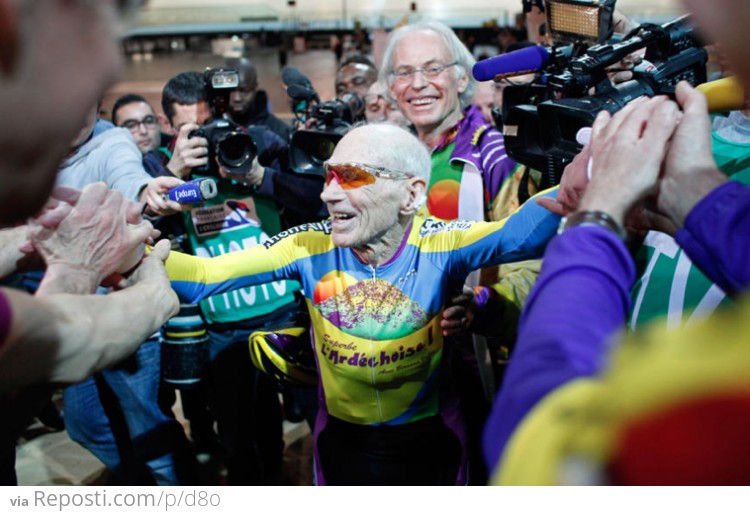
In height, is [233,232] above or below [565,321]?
below

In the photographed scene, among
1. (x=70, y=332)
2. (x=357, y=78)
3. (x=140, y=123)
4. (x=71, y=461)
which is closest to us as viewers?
(x=70, y=332)

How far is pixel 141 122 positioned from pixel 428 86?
2.33 m

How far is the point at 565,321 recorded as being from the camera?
743 mm

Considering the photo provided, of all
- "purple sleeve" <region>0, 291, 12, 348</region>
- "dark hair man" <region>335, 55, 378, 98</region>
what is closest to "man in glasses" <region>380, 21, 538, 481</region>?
"purple sleeve" <region>0, 291, 12, 348</region>

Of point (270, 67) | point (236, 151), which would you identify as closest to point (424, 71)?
point (236, 151)

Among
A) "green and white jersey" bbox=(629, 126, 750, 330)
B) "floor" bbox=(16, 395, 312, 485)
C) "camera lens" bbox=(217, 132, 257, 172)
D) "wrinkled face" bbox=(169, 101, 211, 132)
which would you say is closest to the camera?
"green and white jersey" bbox=(629, 126, 750, 330)

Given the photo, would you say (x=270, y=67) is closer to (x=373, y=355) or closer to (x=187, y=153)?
(x=187, y=153)

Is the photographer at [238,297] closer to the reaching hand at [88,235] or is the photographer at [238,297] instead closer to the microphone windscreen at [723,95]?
the reaching hand at [88,235]

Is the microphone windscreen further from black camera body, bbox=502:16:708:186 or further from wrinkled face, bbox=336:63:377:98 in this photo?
wrinkled face, bbox=336:63:377:98

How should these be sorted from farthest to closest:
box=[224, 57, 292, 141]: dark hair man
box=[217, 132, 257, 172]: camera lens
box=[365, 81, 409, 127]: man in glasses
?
1. box=[224, 57, 292, 141]: dark hair man
2. box=[365, 81, 409, 127]: man in glasses
3. box=[217, 132, 257, 172]: camera lens

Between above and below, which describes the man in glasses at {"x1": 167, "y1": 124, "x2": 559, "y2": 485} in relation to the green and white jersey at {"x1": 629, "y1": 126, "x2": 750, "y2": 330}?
below

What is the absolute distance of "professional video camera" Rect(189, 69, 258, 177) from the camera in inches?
99.7

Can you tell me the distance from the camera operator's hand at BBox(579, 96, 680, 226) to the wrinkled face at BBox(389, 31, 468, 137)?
1.76 m
